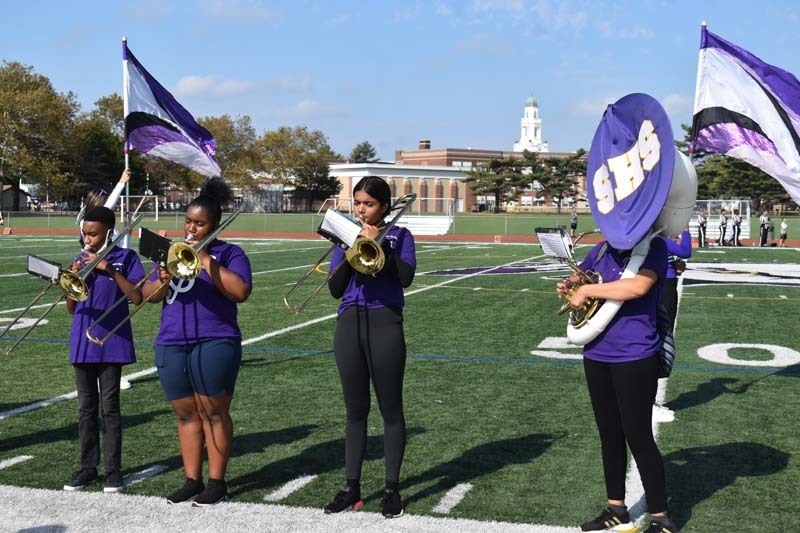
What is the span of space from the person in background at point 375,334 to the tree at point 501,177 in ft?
308

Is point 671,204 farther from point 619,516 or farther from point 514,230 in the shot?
point 514,230

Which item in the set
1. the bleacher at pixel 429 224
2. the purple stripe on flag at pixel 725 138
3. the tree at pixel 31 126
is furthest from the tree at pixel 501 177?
the purple stripe on flag at pixel 725 138

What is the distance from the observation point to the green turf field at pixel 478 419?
5230 millimetres

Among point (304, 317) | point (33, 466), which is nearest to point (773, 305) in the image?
point (304, 317)

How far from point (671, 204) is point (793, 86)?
3.67 metres

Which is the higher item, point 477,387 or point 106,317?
point 106,317

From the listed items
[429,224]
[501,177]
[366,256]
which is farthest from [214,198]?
[501,177]

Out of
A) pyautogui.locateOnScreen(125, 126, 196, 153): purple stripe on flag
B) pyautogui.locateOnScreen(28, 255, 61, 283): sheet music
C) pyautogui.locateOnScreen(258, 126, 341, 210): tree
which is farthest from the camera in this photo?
pyautogui.locateOnScreen(258, 126, 341, 210): tree

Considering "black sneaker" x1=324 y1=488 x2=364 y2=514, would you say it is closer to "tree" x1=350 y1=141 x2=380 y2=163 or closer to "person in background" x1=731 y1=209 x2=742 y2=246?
"person in background" x1=731 y1=209 x2=742 y2=246

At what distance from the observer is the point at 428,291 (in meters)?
16.5

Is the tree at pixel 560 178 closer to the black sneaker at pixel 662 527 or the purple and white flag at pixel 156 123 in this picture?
the purple and white flag at pixel 156 123

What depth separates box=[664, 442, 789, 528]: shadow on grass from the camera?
5.15m

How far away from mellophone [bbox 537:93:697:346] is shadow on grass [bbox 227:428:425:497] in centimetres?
207

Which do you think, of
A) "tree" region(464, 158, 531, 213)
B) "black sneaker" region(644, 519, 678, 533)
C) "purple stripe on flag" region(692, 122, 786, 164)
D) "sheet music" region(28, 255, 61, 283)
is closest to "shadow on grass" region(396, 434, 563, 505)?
"black sneaker" region(644, 519, 678, 533)
